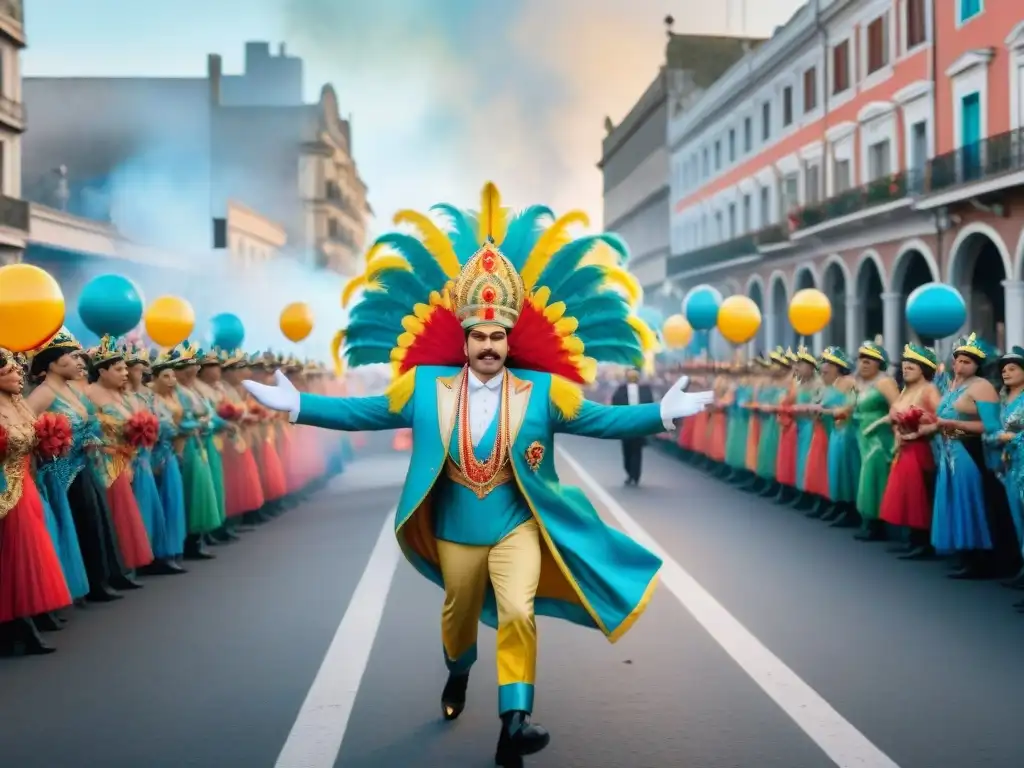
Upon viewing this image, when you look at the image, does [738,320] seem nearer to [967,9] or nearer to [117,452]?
[117,452]

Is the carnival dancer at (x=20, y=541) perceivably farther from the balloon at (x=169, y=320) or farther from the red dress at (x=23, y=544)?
the balloon at (x=169, y=320)

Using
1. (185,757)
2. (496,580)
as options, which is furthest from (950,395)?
(185,757)

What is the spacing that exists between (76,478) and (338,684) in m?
3.48

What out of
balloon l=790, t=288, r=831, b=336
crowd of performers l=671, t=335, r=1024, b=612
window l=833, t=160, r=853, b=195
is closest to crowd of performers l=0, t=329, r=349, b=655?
crowd of performers l=671, t=335, r=1024, b=612

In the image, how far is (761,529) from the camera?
563 inches

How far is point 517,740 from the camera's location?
5566 millimetres

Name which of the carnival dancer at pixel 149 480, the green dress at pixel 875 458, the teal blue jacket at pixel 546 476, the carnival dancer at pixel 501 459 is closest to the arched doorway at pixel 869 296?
the green dress at pixel 875 458

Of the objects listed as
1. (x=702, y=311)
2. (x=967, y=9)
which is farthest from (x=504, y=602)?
(x=967, y=9)

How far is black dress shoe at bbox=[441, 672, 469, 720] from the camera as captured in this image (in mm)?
6504

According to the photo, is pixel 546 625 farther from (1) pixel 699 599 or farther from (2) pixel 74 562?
(2) pixel 74 562

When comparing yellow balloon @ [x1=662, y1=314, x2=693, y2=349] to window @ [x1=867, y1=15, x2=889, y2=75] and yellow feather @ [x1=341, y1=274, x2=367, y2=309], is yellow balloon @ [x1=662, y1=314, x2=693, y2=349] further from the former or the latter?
yellow feather @ [x1=341, y1=274, x2=367, y2=309]

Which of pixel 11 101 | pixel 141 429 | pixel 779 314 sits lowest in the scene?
pixel 141 429

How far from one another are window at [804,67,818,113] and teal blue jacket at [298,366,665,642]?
37.5 meters

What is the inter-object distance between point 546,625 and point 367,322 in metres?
2.82
